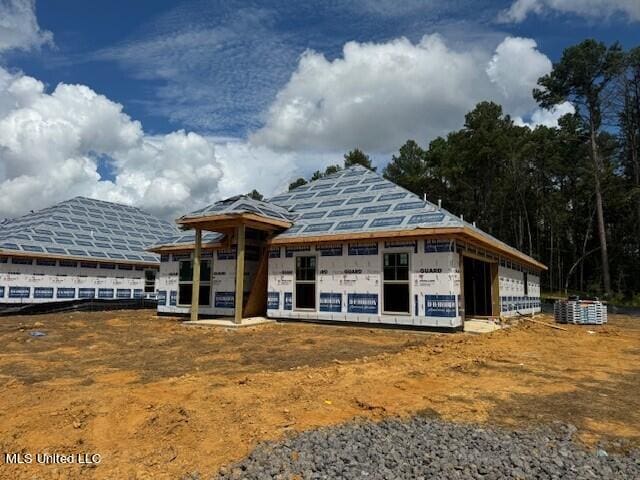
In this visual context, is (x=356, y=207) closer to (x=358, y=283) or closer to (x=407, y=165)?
(x=358, y=283)

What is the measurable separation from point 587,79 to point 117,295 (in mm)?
36032

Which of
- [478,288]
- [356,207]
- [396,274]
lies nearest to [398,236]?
[396,274]

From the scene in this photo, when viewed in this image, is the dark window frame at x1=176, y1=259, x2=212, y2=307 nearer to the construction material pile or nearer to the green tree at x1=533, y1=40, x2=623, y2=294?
the construction material pile

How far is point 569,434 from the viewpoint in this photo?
158 inches

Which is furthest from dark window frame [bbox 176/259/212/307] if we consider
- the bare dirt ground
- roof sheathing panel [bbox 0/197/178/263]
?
roof sheathing panel [bbox 0/197/178/263]

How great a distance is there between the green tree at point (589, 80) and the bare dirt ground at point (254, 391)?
28.8m

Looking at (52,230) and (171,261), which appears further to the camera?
(52,230)

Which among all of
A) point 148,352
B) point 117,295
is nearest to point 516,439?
point 148,352

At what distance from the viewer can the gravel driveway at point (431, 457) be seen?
324 centimetres

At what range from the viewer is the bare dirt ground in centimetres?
391

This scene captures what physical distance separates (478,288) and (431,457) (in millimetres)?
15334

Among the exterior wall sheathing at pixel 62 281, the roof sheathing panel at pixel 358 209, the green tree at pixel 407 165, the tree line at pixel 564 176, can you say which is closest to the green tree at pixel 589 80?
the tree line at pixel 564 176

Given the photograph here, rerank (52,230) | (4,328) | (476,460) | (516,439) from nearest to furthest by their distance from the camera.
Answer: (476,460) < (516,439) < (4,328) < (52,230)

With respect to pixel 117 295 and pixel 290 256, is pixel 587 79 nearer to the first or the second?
pixel 290 256
